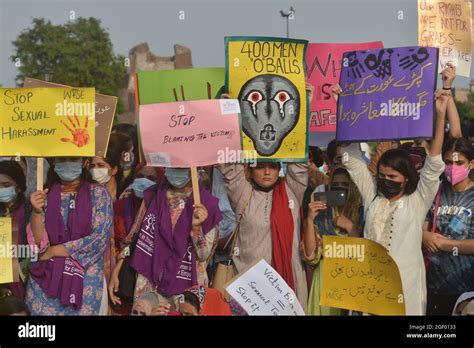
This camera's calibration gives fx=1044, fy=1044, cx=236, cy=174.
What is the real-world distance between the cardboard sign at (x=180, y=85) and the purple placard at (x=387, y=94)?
1053 mm

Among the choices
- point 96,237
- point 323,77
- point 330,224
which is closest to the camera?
point 96,237

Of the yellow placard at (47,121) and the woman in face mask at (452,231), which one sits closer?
the yellow placard at (47,121)

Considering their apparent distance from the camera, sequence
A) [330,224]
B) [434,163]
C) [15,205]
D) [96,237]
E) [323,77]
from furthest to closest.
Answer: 1. [323,77]
2. [330,224]
3. [15,205]
4. [96,237]
5. [434,163]

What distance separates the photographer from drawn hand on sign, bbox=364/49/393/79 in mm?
8500

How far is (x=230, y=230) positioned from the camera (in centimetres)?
855

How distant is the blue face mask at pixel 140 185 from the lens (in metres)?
8.74

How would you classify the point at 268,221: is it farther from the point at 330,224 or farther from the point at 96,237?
the point at 96,237

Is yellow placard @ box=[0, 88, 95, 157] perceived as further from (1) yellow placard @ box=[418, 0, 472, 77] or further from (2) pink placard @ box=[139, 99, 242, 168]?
(1) yellow placard @ box=[418, 0, 472, 77]

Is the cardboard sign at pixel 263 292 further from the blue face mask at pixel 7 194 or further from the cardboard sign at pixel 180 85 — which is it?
the blue face mask at pixel 7 194

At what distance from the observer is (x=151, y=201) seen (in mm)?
8539

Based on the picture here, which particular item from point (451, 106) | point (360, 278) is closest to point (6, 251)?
point (360, 278)

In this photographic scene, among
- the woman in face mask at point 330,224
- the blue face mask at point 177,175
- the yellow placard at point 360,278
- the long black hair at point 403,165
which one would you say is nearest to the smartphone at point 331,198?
the woman in face mask at point 330,224

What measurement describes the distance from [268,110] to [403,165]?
46.5 inches
